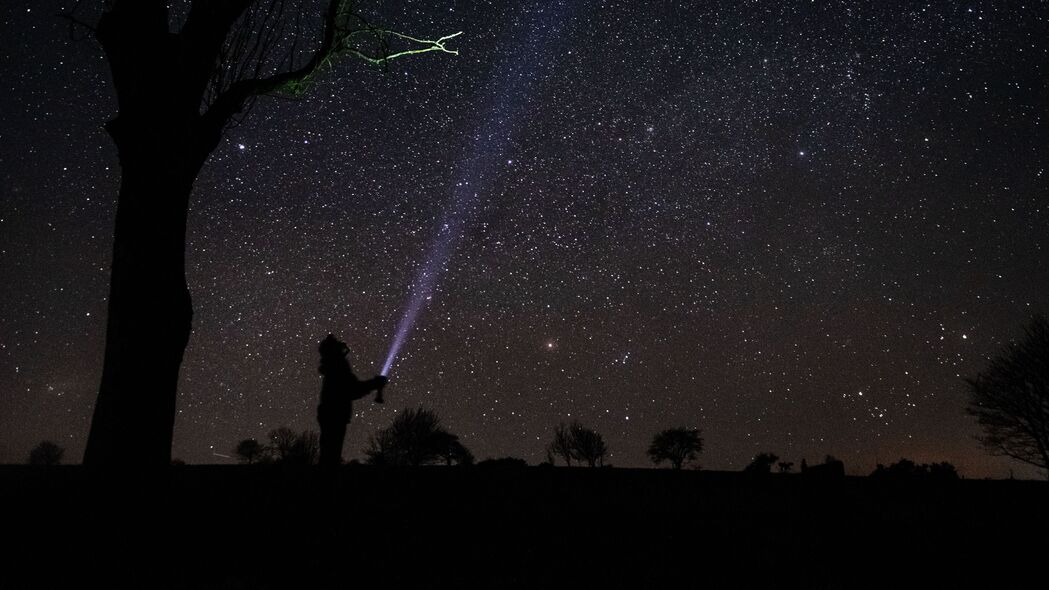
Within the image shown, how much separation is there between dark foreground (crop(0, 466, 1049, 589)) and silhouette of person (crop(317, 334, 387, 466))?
64 centimetres

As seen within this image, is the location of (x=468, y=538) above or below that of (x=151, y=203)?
below

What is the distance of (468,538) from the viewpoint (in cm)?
492

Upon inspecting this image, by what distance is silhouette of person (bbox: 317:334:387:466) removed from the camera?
8.12m

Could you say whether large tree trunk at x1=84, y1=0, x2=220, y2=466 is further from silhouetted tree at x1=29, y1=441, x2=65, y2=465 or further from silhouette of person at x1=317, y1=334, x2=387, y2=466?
silhouetted tree at x1=29, y1=441, x2=65, y2=465

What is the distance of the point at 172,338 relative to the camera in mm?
5289

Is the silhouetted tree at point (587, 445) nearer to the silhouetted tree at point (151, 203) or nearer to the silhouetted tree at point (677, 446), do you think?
the silhouetted tree at point (677, 446)

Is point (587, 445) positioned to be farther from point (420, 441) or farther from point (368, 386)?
point (368, 386)

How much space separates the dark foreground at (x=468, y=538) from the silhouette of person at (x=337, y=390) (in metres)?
0.64

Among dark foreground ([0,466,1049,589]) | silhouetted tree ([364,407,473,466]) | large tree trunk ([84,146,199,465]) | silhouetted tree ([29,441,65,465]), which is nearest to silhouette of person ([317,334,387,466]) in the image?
dark foreground ([0,466,1049,589])

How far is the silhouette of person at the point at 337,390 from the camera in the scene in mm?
8117

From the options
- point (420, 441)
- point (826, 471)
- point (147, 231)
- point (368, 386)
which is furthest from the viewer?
point (420, 441)

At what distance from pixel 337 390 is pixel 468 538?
Result: 13.3ft

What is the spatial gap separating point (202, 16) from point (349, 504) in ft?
17.1

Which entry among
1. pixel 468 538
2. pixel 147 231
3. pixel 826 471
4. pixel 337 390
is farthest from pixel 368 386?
pixel 826 471
